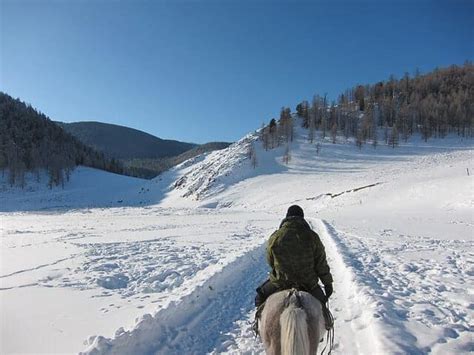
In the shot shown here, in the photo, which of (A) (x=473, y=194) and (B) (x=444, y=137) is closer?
(A) (x=473, y=194)

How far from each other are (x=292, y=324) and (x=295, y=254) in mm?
1320

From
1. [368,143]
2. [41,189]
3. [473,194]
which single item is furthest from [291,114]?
[473,194]

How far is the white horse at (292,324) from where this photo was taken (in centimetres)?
411

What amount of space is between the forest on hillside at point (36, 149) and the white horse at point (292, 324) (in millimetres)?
115377

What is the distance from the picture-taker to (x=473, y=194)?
108 feet

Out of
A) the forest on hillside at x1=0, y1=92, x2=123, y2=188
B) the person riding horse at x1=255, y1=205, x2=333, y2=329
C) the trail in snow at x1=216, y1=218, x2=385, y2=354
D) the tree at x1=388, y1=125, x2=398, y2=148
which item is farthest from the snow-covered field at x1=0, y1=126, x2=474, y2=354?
the forest on hillside at x1=0, y1=92, x2=123, y2=188

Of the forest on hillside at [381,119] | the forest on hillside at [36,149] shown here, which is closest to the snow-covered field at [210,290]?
the forest on hillside at [381,119]

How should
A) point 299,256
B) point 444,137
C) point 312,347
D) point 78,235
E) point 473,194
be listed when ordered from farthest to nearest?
point 444,137 → point 473,194 → point 78,235 → point 299,256 → point 312,347

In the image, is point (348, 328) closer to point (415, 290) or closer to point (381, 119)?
point (415, 290)

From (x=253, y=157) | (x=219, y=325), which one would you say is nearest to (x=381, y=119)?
(x=253, y=157)

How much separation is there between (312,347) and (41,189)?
114855 millimetres

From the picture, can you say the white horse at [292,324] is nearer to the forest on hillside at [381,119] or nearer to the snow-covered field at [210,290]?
the snow-covered field at [210,290]

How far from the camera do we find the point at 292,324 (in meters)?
4.17

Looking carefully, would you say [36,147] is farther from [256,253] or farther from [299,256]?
[299,256]
